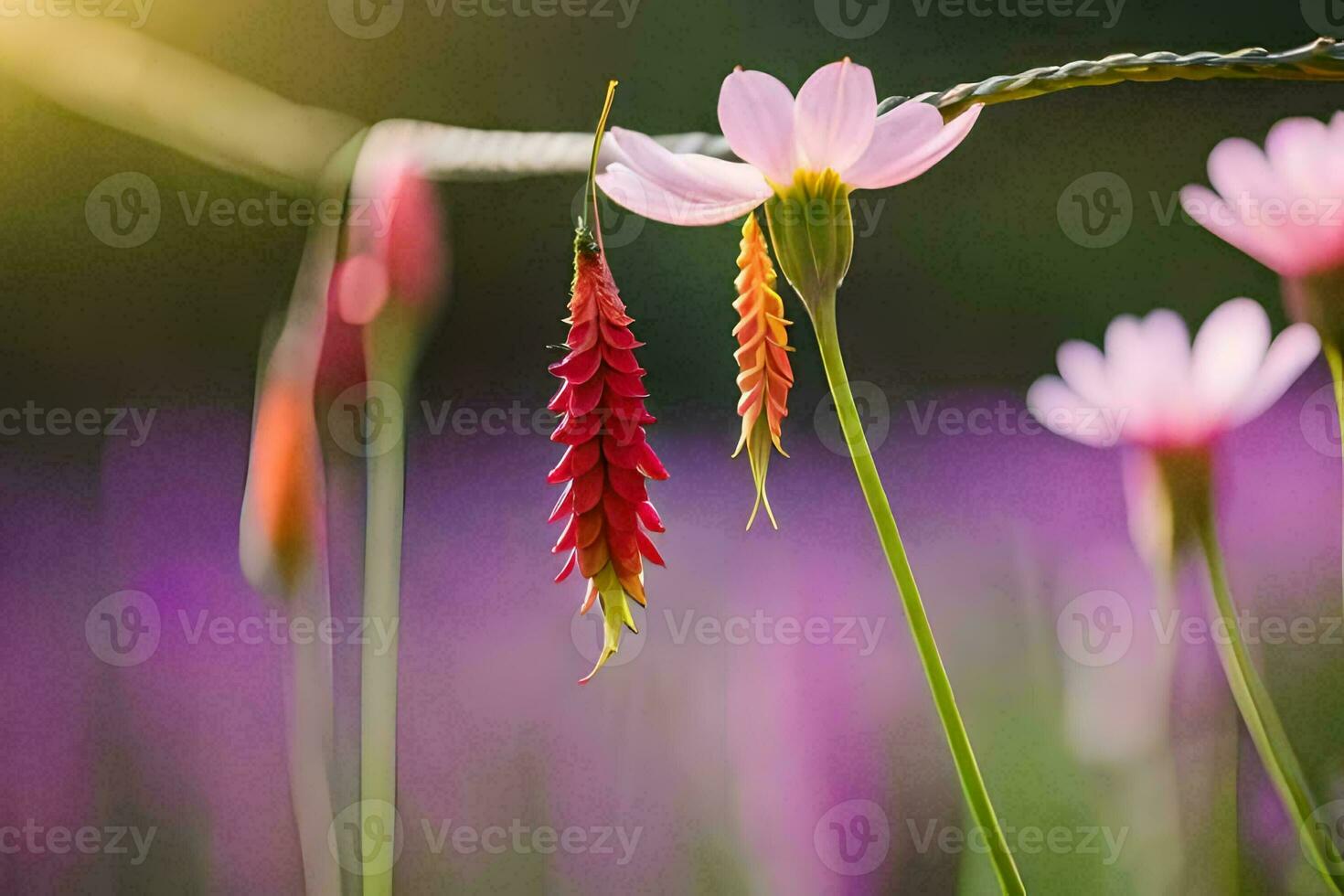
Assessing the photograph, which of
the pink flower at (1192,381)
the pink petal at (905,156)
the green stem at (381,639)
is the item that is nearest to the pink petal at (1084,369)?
the pink flower at (1192,381)

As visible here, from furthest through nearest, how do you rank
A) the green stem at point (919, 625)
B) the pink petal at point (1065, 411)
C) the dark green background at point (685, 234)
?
1. the dark green background at point (685, 234)
2. the pink petal at point (1065, 411)
3. the green stem at point (919, 625)

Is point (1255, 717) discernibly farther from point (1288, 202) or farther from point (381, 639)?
point (381, 639)

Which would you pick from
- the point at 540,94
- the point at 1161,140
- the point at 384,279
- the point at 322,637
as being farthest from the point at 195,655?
the point at 1161,140

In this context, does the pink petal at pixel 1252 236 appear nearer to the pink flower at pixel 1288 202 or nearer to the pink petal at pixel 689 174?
the pink flower at pixel 1288 202

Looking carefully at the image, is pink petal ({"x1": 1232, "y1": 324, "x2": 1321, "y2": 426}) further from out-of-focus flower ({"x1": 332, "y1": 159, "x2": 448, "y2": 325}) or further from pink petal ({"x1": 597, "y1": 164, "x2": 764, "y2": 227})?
out-of-focus flower ({"x1": 332, "y1": 159, "x2": 448, "y2": 325})

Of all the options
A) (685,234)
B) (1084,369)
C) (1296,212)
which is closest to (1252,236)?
(1296,212)
